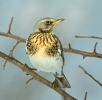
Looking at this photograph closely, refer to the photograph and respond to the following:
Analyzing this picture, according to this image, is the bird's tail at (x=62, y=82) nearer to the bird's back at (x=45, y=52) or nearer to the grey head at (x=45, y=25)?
the bird's back at (x=45, y=52)

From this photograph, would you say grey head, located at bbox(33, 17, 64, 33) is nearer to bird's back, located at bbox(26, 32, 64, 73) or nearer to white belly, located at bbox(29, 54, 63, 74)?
bird's back, located at bbox(26, 32, 64, 73)

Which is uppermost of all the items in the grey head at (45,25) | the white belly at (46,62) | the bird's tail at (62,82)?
the grey head at (45,25)

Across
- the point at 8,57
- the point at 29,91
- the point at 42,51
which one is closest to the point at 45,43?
the point at 42,51

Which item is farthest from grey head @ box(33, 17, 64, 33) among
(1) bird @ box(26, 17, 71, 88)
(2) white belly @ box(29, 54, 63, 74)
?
(2) white belly @ box(29, 54, 63, 74)

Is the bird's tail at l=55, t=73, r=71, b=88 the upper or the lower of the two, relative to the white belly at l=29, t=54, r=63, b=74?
lower

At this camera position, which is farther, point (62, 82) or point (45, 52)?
point (62, 82)

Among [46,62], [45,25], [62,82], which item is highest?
[45,25]

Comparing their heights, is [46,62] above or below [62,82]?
above

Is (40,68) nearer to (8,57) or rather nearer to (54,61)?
(54,61)

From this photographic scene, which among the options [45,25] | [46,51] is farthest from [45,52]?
[45,25]

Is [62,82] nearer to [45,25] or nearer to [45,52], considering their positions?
[45,52]

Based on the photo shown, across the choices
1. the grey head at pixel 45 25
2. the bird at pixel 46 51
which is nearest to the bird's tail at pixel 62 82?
the bird at pixel 46 51

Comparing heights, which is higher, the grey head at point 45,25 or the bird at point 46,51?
the grey head at point 45,25

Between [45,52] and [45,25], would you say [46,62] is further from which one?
[45,25]
